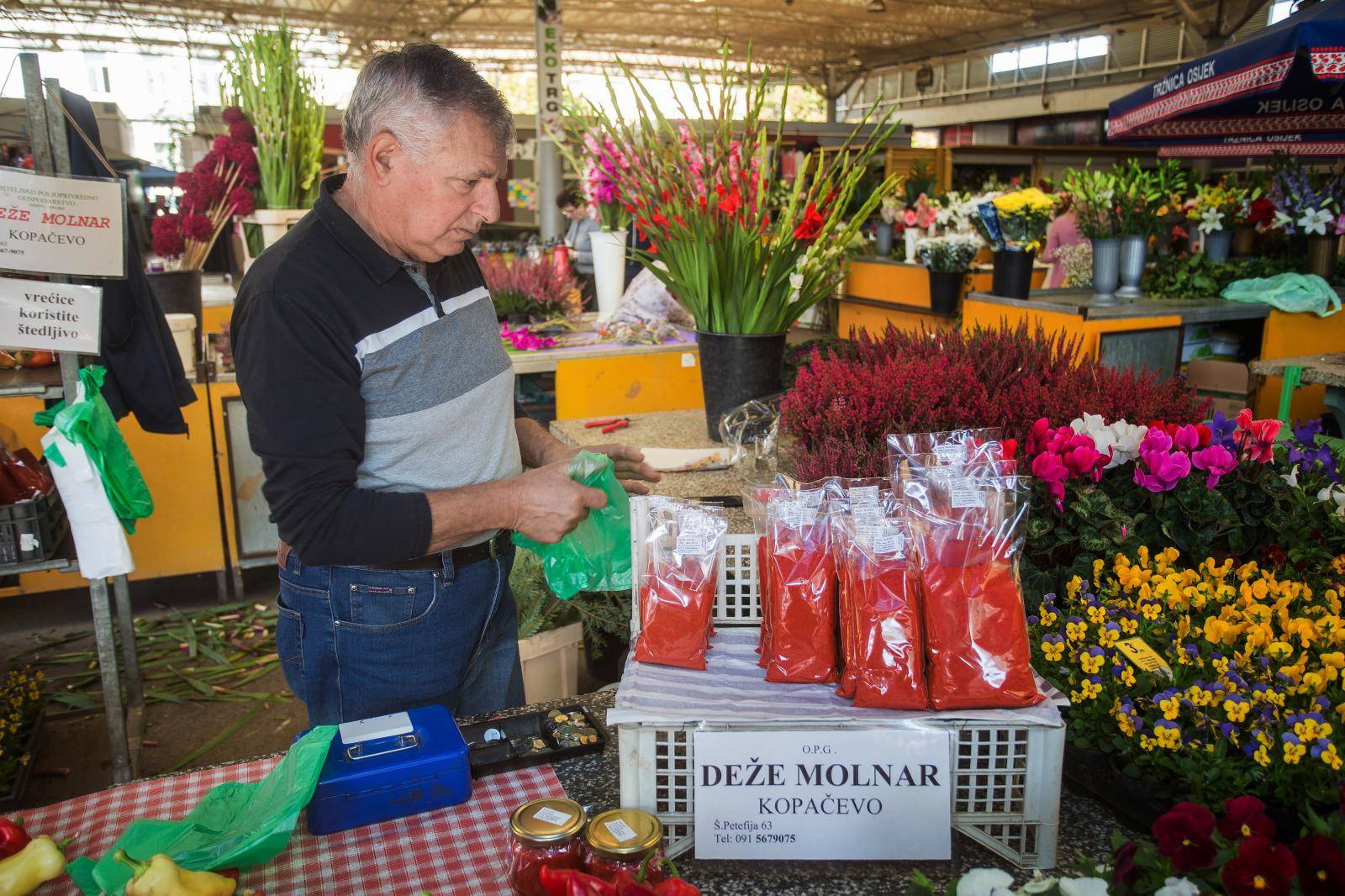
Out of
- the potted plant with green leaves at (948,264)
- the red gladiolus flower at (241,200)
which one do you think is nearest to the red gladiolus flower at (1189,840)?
the red gladiolus flower at (241,200)

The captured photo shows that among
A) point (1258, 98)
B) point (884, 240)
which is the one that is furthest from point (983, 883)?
point (884, 240)

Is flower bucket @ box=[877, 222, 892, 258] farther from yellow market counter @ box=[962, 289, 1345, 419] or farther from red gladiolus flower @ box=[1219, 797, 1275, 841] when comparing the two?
red gladiolus flower @ box=[1219, 797, 1275, 841]

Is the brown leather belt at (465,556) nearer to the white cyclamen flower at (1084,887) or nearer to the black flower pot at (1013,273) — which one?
the white cyclamen flower at (1084,887)

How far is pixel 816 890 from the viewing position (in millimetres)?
1067

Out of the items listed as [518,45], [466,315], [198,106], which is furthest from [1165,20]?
[466,315]

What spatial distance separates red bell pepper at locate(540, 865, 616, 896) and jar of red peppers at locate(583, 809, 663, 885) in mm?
40

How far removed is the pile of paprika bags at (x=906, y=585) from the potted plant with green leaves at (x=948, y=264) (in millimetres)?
5074

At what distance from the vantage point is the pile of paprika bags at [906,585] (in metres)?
1.07

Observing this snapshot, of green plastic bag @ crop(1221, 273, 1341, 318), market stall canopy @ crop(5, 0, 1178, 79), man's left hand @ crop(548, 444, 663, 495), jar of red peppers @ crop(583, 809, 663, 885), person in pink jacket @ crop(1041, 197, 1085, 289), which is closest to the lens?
jar of red peppers @ crop(583, 809, 663, 885)

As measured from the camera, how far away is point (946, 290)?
611 centimetres

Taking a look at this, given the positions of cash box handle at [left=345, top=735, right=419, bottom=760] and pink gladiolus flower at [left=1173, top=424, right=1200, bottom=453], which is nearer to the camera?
cash box handle at [left=345, top=735, right=419, bottom=760]

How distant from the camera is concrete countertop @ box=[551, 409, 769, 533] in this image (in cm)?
228

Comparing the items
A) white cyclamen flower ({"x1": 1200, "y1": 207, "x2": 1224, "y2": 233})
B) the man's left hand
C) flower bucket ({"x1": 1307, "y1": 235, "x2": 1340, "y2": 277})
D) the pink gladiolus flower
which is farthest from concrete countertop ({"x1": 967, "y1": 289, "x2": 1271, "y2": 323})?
the man's left hand

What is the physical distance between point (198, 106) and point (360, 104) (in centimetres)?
752
